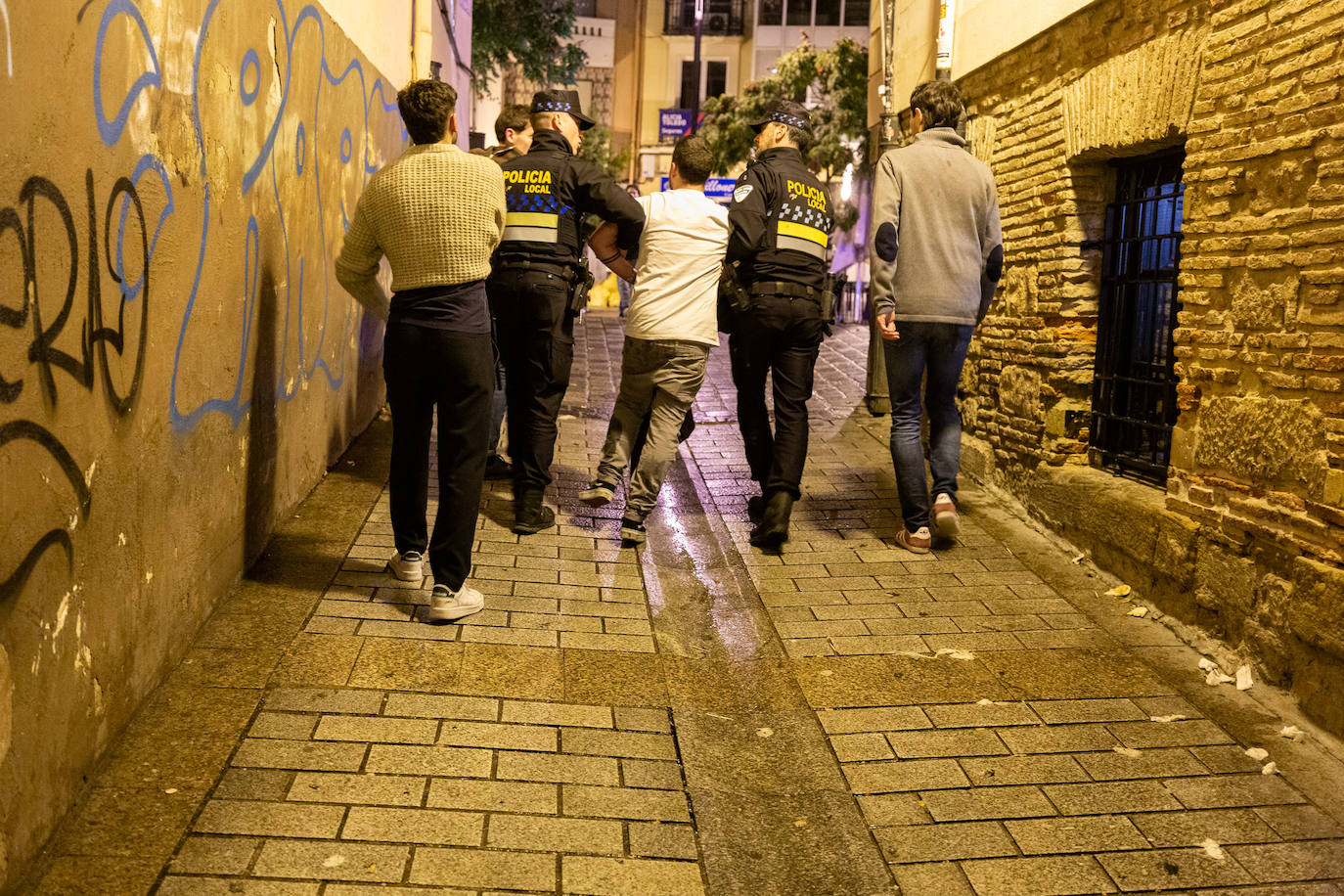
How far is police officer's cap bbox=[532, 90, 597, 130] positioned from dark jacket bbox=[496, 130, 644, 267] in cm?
15

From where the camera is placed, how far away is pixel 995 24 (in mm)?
7586

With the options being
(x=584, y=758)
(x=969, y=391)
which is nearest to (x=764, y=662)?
(x=584, y=758)

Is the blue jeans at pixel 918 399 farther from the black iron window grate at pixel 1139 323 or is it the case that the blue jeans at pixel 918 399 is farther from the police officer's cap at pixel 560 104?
the police officer's cap at pixel 560 104

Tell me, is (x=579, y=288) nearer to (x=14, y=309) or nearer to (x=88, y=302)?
(x=88, y=302)

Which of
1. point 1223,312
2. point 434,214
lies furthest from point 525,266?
point 1223,312

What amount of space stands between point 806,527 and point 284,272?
9.21 feet

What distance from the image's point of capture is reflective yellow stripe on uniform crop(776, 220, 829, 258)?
20.1 ft

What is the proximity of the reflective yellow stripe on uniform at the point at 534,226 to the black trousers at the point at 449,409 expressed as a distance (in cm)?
133

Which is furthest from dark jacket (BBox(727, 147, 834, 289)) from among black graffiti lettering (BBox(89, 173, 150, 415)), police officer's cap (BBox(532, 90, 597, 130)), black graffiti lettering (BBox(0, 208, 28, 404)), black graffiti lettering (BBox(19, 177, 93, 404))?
black graffiti lettering (BBox(0, 208, 28, 404))

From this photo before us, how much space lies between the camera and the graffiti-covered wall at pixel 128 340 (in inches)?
105

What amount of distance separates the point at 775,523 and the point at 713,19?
38.5m

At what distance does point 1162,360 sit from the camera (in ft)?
20.0

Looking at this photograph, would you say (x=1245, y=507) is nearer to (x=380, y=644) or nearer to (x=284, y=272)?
(x=380, y=644)

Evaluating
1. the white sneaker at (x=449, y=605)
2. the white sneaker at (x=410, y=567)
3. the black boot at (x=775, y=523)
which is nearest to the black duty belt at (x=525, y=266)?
the black boot at (x=775, y=523)
